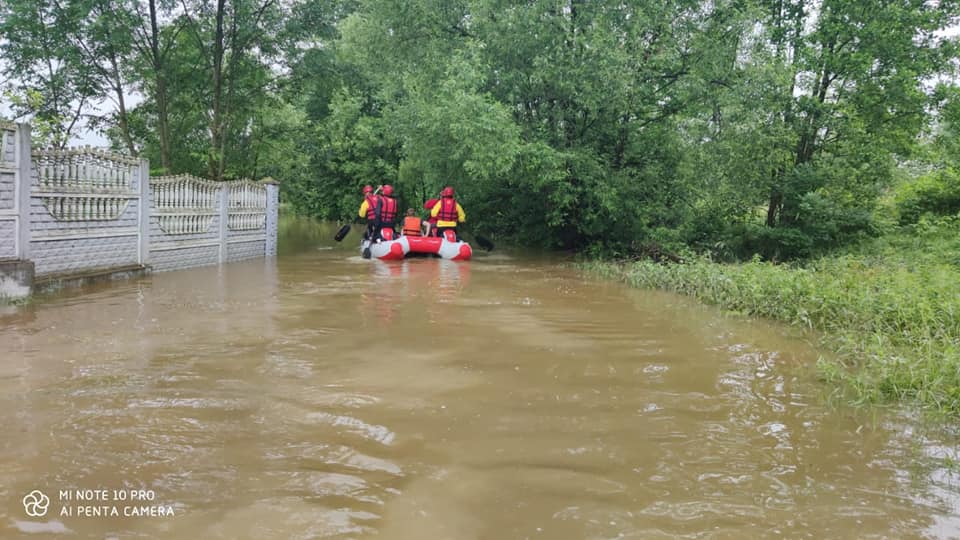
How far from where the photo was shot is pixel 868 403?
4773 mm

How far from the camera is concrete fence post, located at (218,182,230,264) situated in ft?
43.7

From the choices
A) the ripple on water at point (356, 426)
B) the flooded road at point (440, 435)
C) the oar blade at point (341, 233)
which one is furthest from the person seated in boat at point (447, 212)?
the ripple on water at point (356, 426)

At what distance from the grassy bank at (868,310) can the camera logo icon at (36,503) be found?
4.95 metres

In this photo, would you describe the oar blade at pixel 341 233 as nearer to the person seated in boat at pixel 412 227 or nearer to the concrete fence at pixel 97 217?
the person seated in boat at pixel 412 227

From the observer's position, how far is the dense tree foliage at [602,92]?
13.7 meters

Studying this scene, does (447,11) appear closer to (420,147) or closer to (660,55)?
(420,147)

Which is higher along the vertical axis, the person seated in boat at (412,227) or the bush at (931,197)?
the bush at (931,197)

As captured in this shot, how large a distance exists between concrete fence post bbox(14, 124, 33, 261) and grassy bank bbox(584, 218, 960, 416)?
343 inches

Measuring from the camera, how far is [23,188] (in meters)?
→ 8.35

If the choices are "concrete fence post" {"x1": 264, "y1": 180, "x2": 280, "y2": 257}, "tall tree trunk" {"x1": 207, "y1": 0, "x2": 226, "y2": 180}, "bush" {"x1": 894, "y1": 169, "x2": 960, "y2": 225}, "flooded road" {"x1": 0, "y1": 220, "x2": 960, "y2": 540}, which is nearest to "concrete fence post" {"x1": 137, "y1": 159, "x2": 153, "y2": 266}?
"flooded road" {"x1": 0, "y1": 220, "x2": 960, "y2": 540}

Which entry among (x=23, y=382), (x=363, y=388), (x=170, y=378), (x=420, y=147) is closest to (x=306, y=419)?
(x=363, y=388)

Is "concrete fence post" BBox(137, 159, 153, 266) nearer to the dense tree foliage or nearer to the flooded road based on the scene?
the dense tree foliage

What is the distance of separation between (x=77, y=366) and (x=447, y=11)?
1261 cm

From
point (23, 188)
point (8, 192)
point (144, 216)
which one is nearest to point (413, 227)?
point (144, 216)
